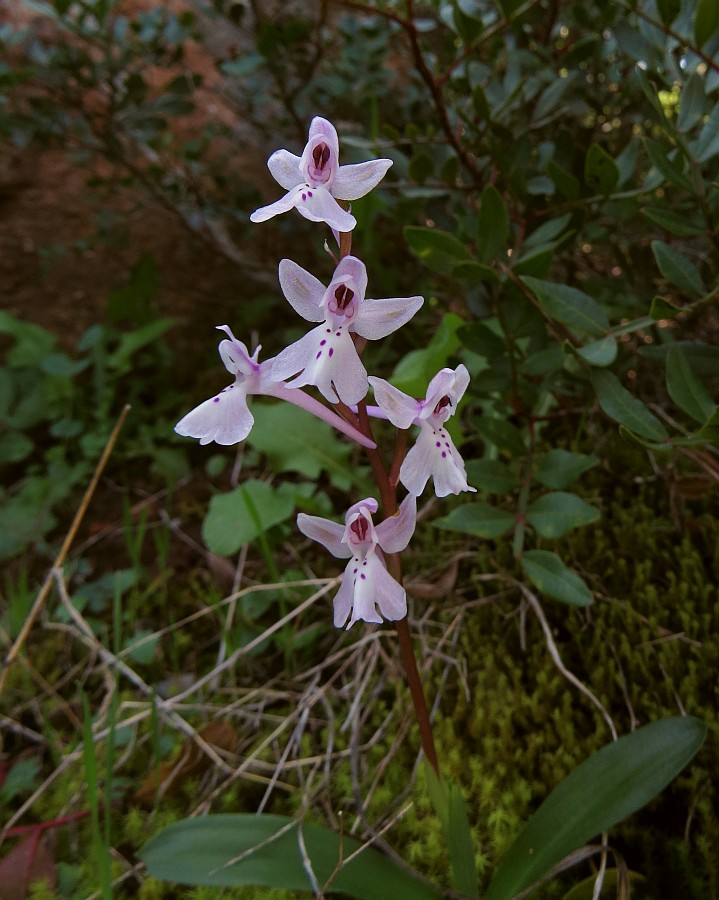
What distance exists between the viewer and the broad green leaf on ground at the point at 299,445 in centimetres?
146

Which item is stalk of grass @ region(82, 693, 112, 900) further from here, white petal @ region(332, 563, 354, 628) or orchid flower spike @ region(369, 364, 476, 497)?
orchid flower spike @ region(369, 364, 476, 497)

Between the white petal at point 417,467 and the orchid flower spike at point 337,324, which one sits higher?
the orchid flower spike at point 337,324

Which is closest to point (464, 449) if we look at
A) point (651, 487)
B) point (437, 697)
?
point (651, 487)

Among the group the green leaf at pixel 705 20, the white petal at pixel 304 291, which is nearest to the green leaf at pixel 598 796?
the white petal at pixel 304 291

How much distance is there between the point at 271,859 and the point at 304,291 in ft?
2.09

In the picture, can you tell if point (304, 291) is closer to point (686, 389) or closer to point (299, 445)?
point (686, 389)

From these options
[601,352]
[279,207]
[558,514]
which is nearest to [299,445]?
[558,514]

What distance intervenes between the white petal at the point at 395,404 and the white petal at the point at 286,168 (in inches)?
8.4

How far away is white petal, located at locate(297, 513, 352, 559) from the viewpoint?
712mm

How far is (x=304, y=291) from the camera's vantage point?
67 cm

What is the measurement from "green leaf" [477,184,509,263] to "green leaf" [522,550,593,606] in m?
0.42

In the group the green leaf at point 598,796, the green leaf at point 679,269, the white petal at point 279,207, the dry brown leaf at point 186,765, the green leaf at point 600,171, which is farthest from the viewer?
the dry brown leaf at point 186,765

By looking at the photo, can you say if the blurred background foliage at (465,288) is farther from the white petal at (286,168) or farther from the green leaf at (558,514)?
the white petal at (286,168)

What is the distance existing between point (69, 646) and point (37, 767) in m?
0.29
